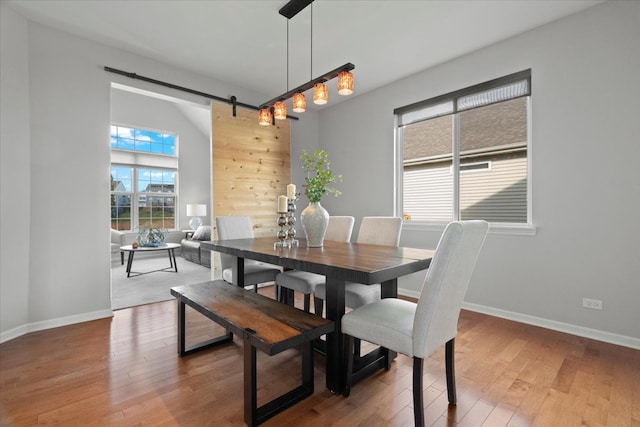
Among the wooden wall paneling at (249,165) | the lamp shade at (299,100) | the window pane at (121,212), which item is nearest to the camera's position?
the lamp shade at (299,100)

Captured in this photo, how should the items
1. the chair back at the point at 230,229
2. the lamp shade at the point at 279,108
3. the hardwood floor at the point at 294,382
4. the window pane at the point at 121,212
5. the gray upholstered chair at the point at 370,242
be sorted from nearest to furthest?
the hardwood floor at the point at 294,382, the gray upholstered chair at the point at 370,242, the lamp shade at the point at 279,108, the chair back at the point at 230,229, the window pane at the point at 121,212

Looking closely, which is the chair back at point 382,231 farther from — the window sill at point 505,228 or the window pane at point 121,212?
the window pane at point 121,212

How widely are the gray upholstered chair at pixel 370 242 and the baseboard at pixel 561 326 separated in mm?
1329

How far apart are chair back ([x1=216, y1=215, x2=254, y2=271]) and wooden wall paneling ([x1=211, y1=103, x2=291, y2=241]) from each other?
70cm

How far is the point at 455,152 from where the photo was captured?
3447 mm

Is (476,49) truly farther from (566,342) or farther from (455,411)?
(455,411)

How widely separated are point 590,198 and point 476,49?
1.81 m

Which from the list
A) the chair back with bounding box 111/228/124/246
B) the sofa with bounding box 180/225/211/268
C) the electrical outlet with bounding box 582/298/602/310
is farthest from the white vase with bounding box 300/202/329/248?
the chair back with bounding box 111/228/124/246

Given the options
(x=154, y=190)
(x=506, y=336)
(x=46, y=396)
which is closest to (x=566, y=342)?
(x=506, y=336)

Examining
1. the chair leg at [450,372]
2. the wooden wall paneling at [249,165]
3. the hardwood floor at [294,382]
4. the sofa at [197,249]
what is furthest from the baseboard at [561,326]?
the sofa at [197,249]

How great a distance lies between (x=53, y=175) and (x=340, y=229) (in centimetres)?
273

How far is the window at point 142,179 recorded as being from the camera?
692 cm

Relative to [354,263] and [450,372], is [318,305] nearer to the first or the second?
[354,263]

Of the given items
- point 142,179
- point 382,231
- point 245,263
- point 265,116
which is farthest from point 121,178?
point 382,231
